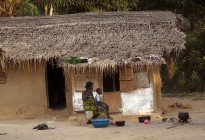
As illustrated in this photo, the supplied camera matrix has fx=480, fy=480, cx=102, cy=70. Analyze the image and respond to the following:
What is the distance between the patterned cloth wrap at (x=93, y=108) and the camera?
1242 centimetres

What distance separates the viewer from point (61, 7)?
21.3 meters

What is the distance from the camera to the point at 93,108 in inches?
489

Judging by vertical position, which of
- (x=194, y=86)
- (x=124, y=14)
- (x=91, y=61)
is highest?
(x=124, y=14)

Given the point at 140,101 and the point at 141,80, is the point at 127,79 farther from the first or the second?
the point at 140,101

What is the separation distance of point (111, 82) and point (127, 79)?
815 millimetres

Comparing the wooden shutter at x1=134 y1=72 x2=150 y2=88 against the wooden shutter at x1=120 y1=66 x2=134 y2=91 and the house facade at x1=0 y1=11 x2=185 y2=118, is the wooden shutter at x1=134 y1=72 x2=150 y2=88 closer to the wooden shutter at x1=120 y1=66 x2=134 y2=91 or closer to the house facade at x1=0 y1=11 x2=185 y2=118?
the house facade at x1=0 y1=11 x2=185 y2=118

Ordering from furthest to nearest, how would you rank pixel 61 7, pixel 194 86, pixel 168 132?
pixel 194 86 → pixel 61 7 → pixel 168 132

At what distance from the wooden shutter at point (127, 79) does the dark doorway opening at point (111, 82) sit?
1.62ft

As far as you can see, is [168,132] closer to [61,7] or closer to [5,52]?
[5,52]

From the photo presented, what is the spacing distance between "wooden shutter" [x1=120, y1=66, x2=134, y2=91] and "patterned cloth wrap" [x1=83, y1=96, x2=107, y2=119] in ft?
5.40

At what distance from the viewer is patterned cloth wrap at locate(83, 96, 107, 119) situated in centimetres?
1242

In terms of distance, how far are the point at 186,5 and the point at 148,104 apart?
9.95m

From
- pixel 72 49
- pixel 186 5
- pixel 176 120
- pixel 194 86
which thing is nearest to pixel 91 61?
pixel 72 49

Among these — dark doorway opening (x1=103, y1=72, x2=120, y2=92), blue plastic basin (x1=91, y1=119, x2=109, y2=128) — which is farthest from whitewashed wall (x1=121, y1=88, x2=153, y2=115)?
blue plastic basin (x1=91, y1=119, x2=109, y2=128)
